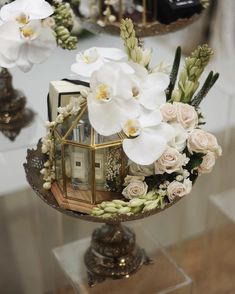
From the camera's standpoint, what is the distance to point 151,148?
0.88m

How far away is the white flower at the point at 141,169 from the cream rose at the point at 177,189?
0.13 feet

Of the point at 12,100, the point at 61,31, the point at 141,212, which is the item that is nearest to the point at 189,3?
the point at 61,31

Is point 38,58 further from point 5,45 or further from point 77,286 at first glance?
point 77,286

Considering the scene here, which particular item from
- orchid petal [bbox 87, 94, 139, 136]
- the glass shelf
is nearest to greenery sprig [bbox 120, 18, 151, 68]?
orchid petal [bbox 87, 94, 139, 136]

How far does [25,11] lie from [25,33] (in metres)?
0.04

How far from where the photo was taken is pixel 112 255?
1142mm

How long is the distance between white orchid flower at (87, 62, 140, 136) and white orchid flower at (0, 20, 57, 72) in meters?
0.20

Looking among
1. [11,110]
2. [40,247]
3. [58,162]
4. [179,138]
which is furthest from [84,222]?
[179,138]

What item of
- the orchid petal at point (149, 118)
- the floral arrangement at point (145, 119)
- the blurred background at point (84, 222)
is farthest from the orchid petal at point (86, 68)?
the blurred background at point (84, 222)

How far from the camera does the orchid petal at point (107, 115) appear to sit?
0.86 meters

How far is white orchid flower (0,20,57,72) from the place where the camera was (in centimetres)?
99

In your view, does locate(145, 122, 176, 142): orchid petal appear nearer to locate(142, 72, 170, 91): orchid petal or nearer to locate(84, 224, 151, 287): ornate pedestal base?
locate(142, 72, 170, 91): orchid petal

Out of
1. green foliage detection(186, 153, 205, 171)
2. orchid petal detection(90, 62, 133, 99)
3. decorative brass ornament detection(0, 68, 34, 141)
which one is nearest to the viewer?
orchid petal detection(90, 62, 133, 99)

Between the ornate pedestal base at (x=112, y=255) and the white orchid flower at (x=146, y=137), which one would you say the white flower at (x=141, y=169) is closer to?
the white orchid flower at (x=146, y=137)
